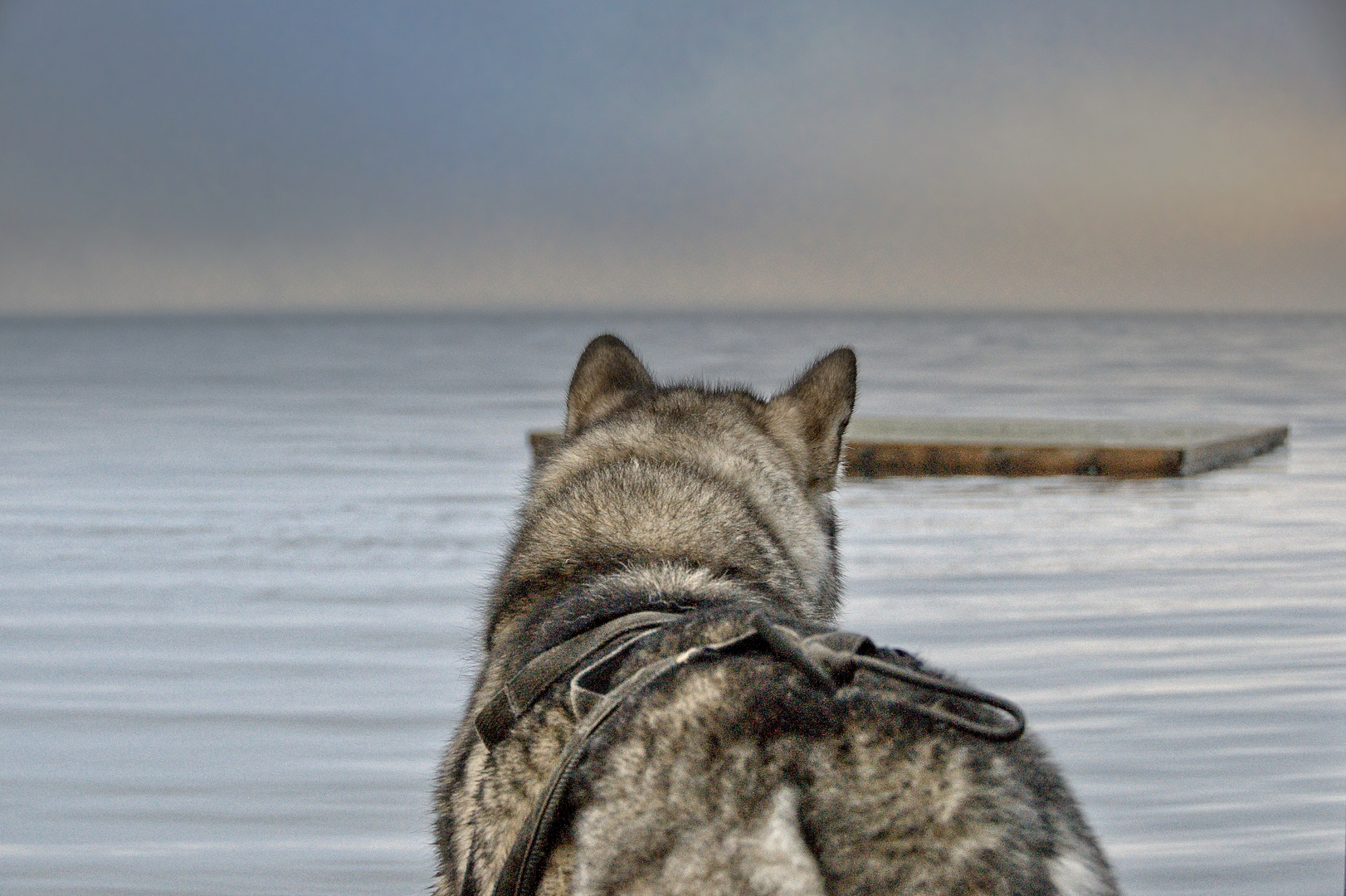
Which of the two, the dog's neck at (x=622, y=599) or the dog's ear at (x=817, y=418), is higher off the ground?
the dog's ear at (x=817, y=418)

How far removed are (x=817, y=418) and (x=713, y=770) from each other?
1.91 m

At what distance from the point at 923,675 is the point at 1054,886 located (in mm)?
315

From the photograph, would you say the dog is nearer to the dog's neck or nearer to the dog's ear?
the dog's neck

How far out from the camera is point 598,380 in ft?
12.8

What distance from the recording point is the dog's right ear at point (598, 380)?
153 inches

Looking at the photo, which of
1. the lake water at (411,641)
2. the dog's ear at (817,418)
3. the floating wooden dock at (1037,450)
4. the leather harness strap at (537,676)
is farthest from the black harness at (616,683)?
the floating wooden dock at (1037,450)

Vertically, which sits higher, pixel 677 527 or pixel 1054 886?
pixel 677 527

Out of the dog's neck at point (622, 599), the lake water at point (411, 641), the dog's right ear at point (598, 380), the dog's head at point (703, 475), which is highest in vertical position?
the dog's right ear at point (598, 380)

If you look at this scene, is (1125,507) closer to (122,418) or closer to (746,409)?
(746,409)

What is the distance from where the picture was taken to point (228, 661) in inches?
265

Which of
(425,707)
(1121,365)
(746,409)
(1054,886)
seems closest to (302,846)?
(425,707)

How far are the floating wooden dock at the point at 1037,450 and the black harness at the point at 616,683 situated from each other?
34.7 feet

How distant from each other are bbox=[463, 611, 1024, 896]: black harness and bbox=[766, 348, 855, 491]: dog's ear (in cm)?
135

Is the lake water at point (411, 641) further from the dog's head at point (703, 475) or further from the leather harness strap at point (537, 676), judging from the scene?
the leather harness strap at point (537, 676)
